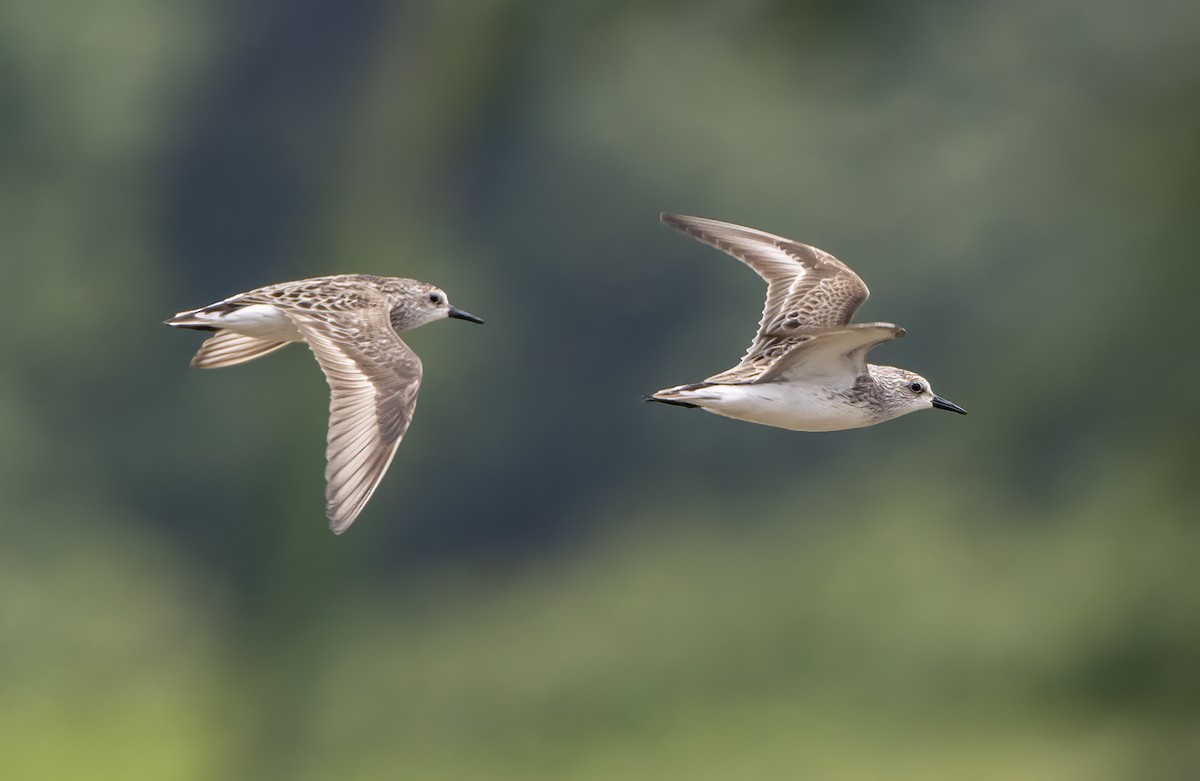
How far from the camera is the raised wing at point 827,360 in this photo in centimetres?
634

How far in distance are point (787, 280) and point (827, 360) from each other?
4.07ft

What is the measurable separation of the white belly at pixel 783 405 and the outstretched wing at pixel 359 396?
110cm

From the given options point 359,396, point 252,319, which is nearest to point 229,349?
point 252,319

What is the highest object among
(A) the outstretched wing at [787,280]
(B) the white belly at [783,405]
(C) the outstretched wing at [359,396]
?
(A) the outstretched wing at [787,280]

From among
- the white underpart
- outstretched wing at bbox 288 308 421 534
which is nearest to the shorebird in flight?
outstretched wing at bbox 288 308 421 534

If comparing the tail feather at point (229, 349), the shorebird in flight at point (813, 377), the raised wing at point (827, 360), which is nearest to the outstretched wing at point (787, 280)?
the shorebird in flight at point (813, 377)

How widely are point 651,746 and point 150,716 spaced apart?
523 centimetres

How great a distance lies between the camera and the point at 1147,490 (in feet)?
56.6

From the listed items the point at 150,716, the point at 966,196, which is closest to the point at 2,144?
the point at 150,716

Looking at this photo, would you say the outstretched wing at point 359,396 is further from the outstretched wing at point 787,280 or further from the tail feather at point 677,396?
the outstretched wing at point 787,280

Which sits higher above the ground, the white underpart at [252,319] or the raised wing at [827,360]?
the raised wing at [827,360]

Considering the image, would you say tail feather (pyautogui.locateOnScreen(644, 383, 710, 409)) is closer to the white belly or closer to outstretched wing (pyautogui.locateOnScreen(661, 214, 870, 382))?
the white belly

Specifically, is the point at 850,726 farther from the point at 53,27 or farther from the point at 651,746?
the point at 53,27

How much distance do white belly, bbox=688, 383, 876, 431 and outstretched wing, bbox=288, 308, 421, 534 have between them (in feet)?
3.62
